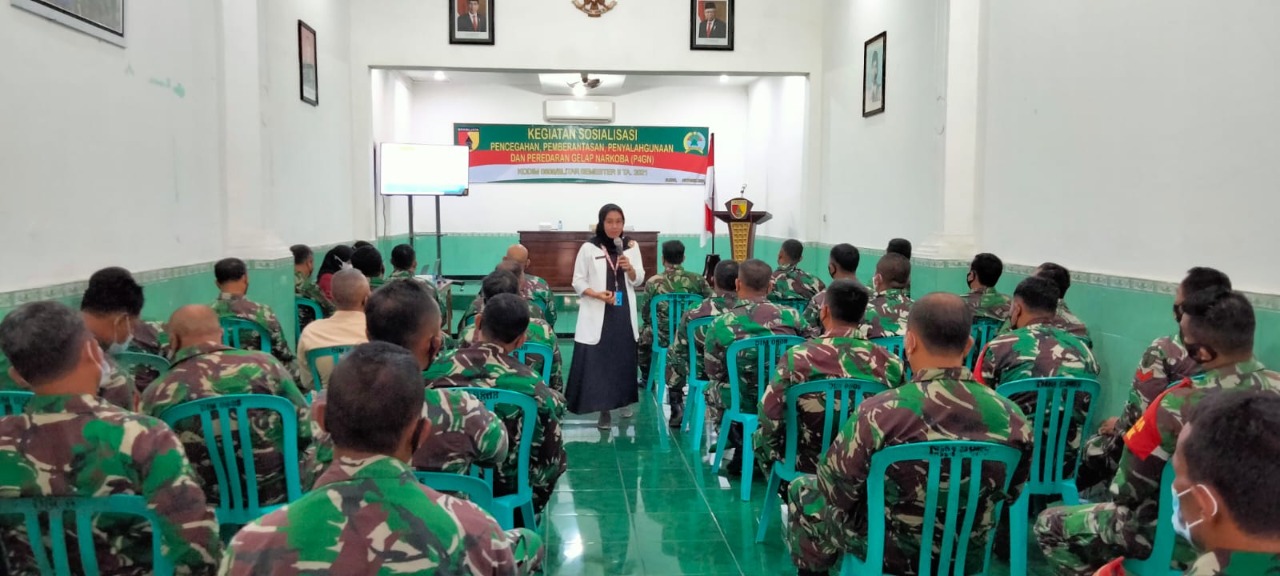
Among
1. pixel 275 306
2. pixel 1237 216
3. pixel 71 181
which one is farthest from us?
pixel 275 306

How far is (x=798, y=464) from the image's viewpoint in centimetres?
308

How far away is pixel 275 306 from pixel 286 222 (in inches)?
34.4

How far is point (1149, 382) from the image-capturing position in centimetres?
274

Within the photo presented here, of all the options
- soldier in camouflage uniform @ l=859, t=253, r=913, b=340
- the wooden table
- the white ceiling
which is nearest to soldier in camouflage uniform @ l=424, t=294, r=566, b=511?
soldier in camouflage uniform @ l=859, t=253, r=913, b=340

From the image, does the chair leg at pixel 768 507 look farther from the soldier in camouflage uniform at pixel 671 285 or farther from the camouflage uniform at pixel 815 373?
the soldier in camouflage uniform at pixel 671 285

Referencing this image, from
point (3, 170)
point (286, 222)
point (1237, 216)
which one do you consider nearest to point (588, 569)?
point (3, 170)

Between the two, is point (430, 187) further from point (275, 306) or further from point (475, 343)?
point (475, 343)

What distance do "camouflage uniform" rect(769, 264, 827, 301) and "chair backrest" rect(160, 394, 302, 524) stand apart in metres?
3.59

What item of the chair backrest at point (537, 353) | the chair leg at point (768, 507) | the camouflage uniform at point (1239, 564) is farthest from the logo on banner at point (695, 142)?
the camouflage uniform at point (1239, 564)

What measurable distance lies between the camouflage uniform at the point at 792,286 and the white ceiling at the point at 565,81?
573cm

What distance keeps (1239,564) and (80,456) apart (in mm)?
1888

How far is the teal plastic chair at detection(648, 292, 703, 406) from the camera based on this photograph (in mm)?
5465

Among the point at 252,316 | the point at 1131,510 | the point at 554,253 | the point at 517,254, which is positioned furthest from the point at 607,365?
the point at 554,253

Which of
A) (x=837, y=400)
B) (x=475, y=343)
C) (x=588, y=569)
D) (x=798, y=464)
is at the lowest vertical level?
(x=588, y=569)
